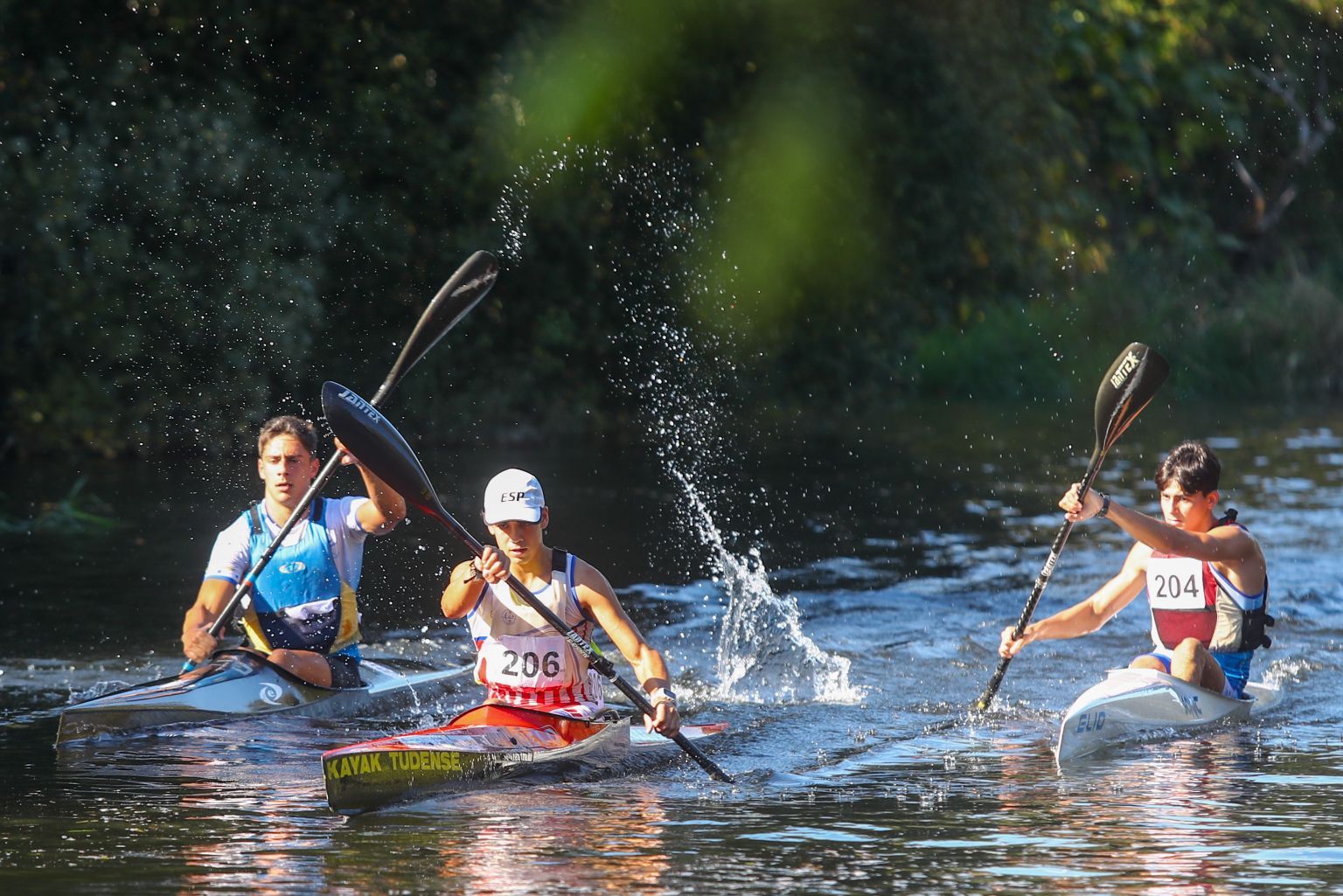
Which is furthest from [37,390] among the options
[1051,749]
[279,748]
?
[1051,749]

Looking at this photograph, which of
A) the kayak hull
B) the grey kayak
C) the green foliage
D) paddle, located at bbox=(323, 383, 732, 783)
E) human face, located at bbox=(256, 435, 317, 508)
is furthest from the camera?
the green foliage

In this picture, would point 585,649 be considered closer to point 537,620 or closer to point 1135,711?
point 537,620

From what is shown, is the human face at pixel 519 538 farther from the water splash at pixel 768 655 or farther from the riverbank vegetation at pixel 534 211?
the riverbank vegetation at pixel 534 211

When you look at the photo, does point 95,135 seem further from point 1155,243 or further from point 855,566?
point 1155,243

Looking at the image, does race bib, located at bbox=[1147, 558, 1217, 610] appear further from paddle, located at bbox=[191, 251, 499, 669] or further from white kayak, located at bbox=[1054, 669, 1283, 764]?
paddle, located at bbox=[191, 251, 499, 669]

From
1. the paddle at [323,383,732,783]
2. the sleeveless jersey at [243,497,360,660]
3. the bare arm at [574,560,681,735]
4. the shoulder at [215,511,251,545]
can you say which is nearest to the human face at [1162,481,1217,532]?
the paddle at [323,383,732,783]

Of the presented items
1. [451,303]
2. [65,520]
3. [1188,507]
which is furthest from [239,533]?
[65,520]

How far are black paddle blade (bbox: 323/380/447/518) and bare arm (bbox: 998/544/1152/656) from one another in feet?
9.12

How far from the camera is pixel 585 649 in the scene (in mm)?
7336

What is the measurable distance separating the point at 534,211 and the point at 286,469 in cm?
1264

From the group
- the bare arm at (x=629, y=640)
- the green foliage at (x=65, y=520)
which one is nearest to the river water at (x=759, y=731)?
the green foliage at (x=65, y=520)

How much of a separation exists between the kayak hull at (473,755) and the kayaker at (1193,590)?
2.16 meters

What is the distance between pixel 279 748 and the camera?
26.3 ft

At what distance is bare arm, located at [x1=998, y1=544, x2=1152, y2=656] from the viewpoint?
339 inches
